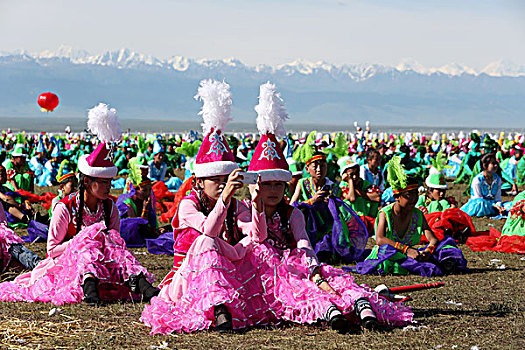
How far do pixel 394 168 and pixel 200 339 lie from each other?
3734mm

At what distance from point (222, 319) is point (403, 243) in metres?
3.75

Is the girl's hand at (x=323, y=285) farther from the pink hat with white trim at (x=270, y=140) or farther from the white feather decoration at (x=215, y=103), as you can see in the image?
the white feather decoration at (x=215, y=103)

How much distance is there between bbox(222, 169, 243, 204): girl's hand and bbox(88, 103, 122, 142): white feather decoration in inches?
78.9

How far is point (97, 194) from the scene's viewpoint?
272 inches

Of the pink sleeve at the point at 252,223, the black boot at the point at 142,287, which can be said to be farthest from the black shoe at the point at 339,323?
the black boot at the point at 142,287

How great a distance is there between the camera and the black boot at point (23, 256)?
793 centimetres

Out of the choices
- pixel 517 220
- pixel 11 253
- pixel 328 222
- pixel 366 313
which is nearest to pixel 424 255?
pixel 328 222

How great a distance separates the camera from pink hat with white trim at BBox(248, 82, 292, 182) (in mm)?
5906

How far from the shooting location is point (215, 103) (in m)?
5.95

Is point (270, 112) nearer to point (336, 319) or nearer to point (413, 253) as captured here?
point (336, 319)

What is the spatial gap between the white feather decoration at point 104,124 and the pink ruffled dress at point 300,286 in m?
1.97

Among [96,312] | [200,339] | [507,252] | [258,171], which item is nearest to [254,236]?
Result: [258,171]

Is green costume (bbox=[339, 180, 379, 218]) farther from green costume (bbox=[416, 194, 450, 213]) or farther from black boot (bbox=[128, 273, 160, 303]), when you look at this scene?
black boot (bbox=[128, 273, 160, 303])

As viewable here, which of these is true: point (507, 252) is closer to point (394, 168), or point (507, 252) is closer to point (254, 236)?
point (394, 168)
